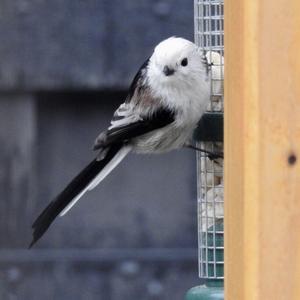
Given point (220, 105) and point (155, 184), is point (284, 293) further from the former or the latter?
point (155, 184)

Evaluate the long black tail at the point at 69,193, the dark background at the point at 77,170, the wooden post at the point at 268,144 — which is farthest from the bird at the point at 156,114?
the dark background at the point at 77,170

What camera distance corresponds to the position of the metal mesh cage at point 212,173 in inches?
128

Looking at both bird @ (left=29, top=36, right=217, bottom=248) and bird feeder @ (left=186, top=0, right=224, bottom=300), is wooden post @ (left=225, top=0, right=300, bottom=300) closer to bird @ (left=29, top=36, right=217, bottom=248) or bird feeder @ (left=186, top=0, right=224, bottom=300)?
bird feeder @ (left=186, top=0, right=224, bottom=300)

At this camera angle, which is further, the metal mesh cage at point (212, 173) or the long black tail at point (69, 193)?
the long black tail at point (69, 193)

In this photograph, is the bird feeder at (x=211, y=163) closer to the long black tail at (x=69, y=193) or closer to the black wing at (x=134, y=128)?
the black wing at (x=134, y=128)

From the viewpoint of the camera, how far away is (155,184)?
17.2 ft

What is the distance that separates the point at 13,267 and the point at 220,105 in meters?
2.10

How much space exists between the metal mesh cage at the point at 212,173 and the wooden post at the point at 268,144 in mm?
1187

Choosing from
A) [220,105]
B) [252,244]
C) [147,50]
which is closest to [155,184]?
[147,50]

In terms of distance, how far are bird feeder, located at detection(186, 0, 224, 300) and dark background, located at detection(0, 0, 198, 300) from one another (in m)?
1.68

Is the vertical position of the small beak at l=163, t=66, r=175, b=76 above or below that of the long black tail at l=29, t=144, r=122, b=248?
above

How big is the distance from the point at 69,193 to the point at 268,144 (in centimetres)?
154

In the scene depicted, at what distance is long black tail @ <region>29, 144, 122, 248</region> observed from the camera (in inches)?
136

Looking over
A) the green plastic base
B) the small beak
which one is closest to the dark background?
the small beak
